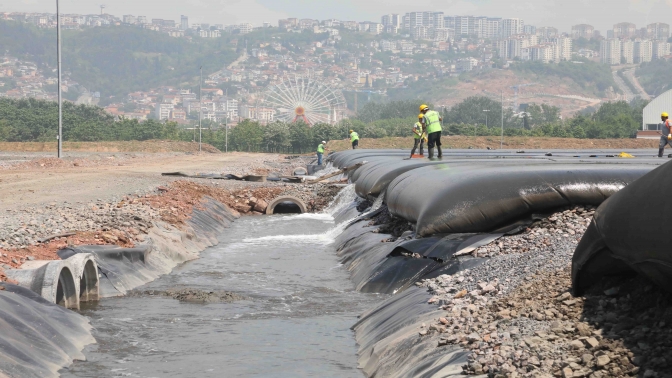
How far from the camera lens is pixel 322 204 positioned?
90.7 ft

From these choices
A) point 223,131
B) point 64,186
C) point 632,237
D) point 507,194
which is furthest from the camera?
point 223,131

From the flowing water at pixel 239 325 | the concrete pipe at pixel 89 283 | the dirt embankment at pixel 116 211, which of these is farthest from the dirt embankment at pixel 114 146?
the concrete pipe at pixel 89 283

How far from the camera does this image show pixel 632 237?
664 cm

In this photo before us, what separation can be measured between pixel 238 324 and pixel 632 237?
5.72 metres

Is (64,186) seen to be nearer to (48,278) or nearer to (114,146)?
(48,278)

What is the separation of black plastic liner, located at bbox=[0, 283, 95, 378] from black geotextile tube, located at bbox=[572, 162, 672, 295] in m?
4.88

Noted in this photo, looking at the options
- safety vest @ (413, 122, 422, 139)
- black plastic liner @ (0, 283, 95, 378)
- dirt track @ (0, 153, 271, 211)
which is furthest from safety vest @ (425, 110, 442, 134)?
Answer: black plastic liner @ (0, 283, 95, 378)

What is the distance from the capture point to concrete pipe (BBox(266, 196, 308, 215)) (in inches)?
1061

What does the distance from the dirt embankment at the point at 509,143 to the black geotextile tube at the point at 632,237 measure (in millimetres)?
73787

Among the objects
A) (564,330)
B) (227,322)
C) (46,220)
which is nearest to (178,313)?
(227,322)

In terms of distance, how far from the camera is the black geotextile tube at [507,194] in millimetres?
12172

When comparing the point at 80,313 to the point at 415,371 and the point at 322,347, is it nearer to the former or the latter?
the point at 322,347

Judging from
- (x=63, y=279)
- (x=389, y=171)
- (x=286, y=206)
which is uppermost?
(x=389, y=171)

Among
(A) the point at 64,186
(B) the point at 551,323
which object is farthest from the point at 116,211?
(B) the point at 551,323
